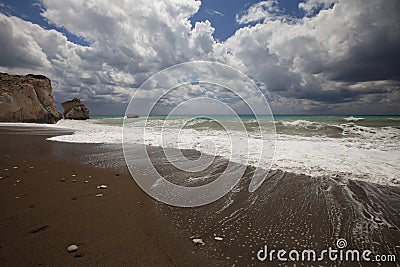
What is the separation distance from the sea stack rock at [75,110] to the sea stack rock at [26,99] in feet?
49.9

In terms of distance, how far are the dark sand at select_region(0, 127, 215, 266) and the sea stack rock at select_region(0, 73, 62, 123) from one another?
2856cm

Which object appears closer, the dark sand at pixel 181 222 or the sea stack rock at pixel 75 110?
the dark sand at pixel 181 222

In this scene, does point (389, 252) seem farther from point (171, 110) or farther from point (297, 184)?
point (171, 110)

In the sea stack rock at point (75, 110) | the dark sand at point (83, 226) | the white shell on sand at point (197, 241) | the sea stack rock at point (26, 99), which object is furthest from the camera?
the sea stack rock at point (75, 110)

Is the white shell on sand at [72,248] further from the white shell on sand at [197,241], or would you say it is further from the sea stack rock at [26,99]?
the sea stack rock at [26,99]

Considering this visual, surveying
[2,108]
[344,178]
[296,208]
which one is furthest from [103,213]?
[2,108]

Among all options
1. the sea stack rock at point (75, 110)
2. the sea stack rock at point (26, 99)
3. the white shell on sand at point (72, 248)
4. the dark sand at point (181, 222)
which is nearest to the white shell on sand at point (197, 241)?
the dark sand at point (181, 222)

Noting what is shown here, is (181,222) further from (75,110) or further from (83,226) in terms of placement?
(75,110)

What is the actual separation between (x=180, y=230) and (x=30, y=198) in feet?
9.11

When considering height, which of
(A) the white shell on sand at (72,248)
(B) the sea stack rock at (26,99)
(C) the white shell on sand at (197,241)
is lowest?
(C) the white shell on sand at (197,241)

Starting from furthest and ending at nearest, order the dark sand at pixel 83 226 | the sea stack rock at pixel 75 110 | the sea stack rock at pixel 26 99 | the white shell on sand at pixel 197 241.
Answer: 1. the sea stack rock at pixel 75 110
2. the sea stack rock at pixel 26 99
3. the white shell on sand at pixel 197 241
4. the dark sand at pixel 83 226

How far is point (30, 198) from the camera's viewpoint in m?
3.36

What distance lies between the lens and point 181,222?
278 centimetres

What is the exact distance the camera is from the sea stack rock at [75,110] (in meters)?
44.2
